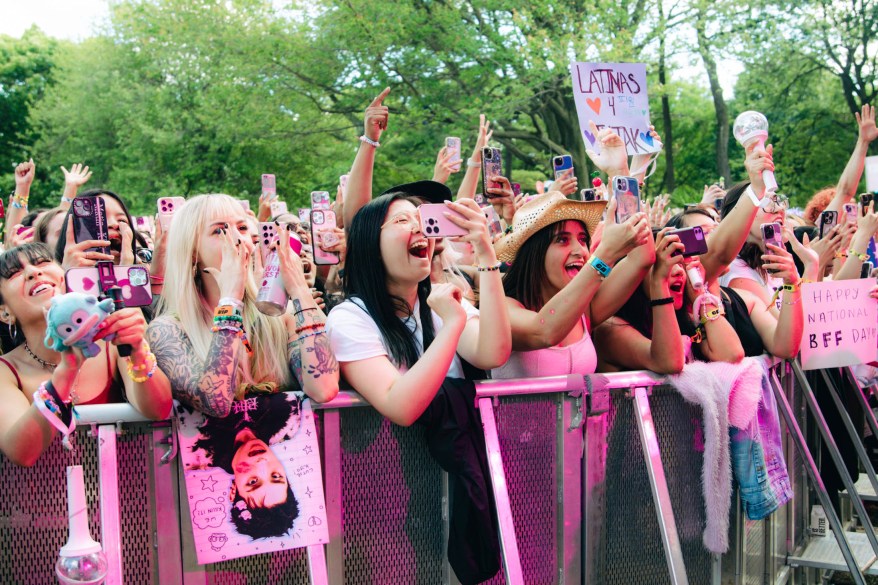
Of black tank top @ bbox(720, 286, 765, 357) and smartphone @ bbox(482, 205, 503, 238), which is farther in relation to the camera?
smartphone @ bbox(482, 205, 503, 238)

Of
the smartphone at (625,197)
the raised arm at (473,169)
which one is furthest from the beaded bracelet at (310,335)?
the raised arm at (473,169)

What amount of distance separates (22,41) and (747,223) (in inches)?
1767

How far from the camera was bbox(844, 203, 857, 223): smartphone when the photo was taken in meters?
5.93

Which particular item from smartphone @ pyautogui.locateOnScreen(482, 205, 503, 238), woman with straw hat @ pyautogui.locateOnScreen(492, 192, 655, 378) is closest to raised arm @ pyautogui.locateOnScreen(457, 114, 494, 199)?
smartphone @ pyautogui.locateOnScreen(482, 205, 503, 238)

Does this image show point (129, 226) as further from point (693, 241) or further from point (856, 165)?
point (856, 165)

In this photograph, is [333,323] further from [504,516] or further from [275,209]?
[275,209]

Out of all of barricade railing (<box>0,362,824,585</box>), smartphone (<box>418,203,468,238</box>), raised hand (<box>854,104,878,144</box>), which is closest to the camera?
barricade railing (<box>0,362,824,585</box>)

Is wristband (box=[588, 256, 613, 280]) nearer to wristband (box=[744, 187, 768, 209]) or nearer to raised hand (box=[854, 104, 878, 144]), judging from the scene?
wristband (box=[744, 187, 768, 209])

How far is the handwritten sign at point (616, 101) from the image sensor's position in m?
4.36

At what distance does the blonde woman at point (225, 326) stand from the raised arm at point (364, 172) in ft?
2.55

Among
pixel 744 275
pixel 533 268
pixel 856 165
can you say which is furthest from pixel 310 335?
pixel 856 165

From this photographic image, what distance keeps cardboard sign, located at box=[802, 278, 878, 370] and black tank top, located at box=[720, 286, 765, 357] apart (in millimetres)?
298

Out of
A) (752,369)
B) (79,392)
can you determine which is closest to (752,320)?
(752,369)

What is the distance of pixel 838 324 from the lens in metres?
4.75
